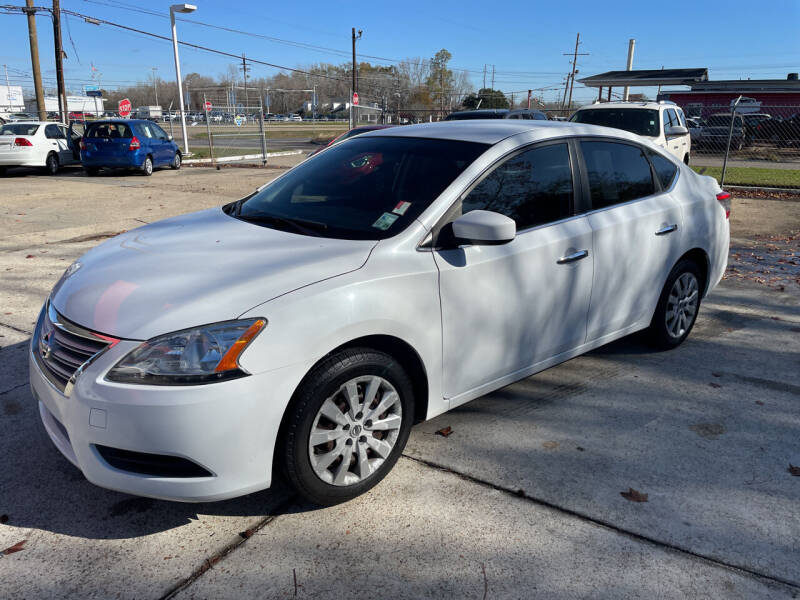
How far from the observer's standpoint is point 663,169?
Answer: 4.53 m

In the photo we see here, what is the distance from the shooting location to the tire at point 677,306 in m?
4.50

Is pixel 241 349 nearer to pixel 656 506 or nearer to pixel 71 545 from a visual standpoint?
pixel 71 545

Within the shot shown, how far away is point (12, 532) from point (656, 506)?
2836 mm

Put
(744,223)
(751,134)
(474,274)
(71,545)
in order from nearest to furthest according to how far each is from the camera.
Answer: (71,545), (474,274), (744,223), (751,134)

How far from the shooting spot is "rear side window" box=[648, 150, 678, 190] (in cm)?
446

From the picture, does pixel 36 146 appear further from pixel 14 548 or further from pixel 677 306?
pixel 677 306

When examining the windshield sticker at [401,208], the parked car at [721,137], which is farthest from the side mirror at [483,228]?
the parked car at [721,137]

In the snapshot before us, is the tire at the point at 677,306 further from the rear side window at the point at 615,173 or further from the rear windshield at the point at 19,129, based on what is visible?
the rear windshield at the point at 19,129

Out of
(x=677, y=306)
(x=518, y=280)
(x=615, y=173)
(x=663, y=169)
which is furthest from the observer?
(x=677, y=306)

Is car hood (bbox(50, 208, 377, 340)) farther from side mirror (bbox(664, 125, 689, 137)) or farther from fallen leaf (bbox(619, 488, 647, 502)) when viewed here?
side mirror (bbox(664, 125, 689, 137))

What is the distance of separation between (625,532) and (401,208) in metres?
1.81

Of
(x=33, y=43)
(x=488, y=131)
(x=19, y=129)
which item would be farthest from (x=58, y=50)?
(x=488, y=131)

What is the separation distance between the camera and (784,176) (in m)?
17.2

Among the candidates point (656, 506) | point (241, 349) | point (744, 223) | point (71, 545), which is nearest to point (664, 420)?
point (656, 506)
